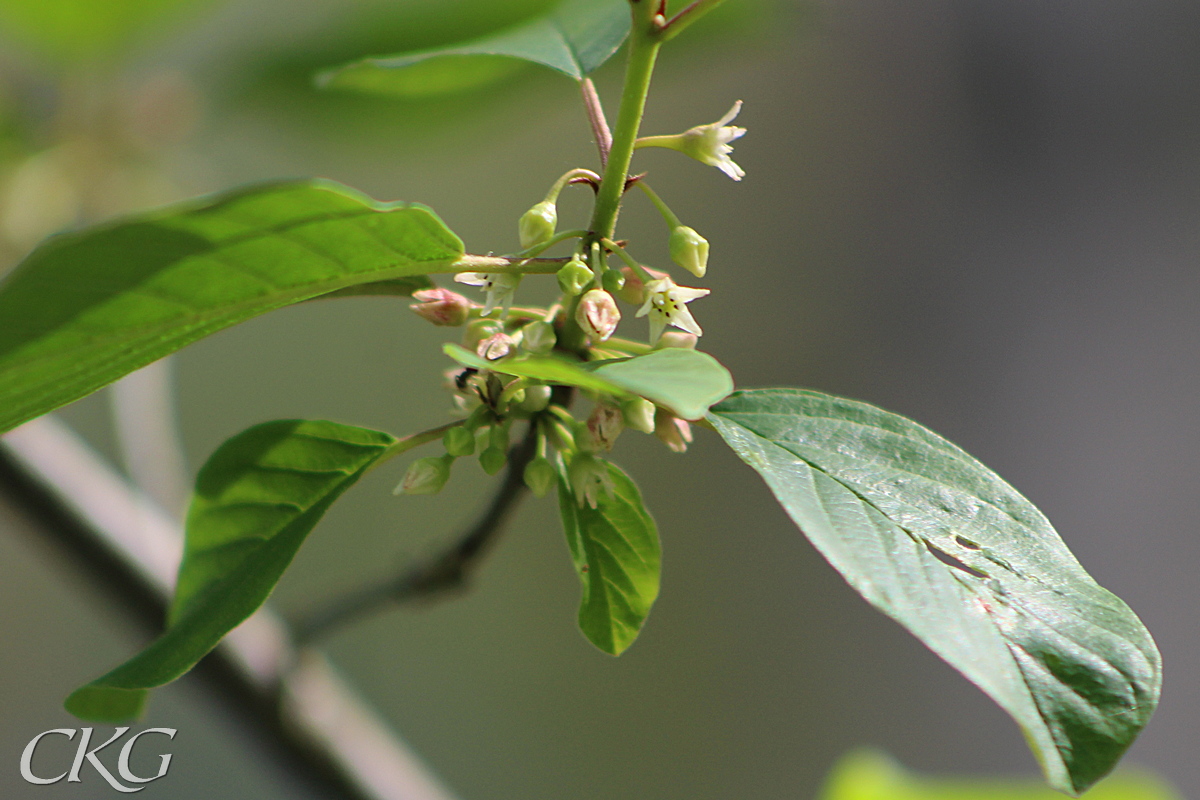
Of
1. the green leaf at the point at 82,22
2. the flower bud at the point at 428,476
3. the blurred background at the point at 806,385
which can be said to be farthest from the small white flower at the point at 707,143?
the blurred background at the point at 806,385

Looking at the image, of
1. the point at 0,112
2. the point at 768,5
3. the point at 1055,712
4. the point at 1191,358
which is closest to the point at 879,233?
the point at 1191,358

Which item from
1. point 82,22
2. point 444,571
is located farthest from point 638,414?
point 82,22

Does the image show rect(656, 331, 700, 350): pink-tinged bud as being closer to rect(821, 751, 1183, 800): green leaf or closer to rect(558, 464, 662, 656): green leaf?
rect(558, 464, 662, 656): green leaf

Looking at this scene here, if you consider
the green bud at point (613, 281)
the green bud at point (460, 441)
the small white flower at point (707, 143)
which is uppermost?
the small white flower at point (707, 143)

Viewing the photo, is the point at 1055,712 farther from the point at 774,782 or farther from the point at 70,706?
the point at 774,782

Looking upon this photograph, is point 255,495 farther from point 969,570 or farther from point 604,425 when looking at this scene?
point 969,570

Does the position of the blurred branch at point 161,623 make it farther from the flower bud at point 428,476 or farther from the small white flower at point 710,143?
the small white flower at point 710,143
